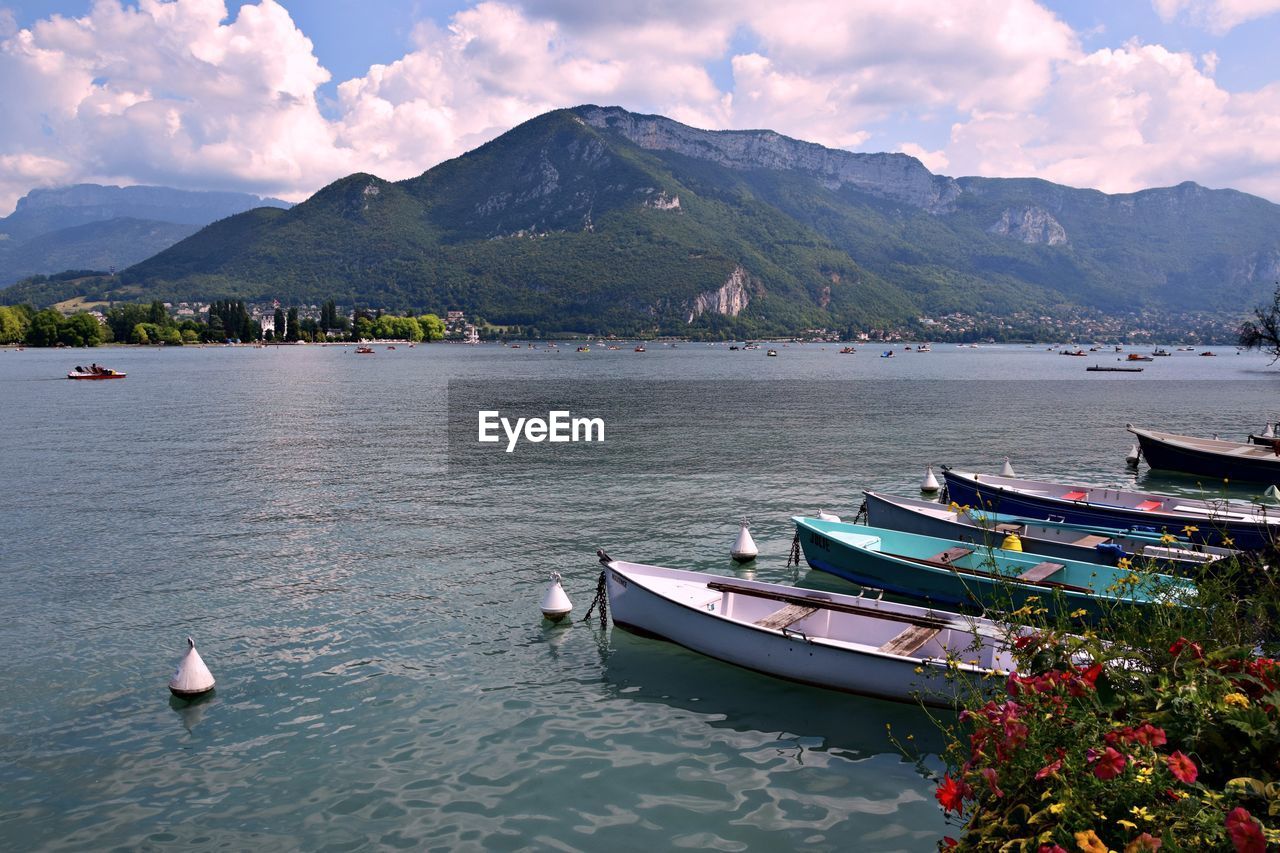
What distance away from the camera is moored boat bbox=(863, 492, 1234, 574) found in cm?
1975

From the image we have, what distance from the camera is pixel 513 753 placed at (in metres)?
13.3

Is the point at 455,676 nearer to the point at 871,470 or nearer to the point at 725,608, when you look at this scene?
the point at 725,608

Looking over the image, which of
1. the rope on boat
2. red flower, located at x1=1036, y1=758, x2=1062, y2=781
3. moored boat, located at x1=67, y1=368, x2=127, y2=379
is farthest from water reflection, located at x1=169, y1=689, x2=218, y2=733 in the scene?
moored boat, located at x1=67, y1=368, x2=127, y2=379

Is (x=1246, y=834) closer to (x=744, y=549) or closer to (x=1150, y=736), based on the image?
(x=1150, y=736)

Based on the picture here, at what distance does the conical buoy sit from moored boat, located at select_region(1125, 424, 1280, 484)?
40.5 metres

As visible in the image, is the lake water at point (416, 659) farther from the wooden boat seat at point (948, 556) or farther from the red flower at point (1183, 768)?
the red flower at point (1183, 768)

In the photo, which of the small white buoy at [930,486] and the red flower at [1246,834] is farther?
the small white buoy at [930,486]

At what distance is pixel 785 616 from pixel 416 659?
8.18 metres

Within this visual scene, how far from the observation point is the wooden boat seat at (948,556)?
19938 millimetres

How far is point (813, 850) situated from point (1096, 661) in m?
5.68

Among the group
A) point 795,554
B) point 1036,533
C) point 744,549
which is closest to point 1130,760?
point 795,554

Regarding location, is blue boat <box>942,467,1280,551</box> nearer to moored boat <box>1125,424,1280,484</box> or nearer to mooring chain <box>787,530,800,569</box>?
mooring chain <box>787,530,800,569</box>

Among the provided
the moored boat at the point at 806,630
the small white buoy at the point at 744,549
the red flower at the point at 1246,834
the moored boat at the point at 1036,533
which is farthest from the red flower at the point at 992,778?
the small white buoy at the point at 744,549

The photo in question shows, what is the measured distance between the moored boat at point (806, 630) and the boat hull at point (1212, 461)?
30.5m
